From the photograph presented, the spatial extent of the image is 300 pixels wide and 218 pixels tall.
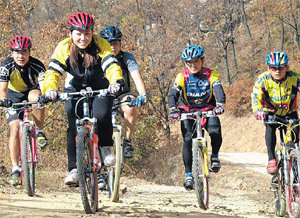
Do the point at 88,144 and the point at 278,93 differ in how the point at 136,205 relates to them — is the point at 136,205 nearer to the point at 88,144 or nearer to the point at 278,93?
the point at 88,144

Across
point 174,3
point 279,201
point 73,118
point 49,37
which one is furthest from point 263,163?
point 73,118

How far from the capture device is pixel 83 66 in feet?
21.0

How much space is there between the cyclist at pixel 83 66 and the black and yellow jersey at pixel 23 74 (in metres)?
2.19

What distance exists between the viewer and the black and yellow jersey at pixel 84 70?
6300 mm

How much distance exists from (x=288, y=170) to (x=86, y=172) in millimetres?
3094

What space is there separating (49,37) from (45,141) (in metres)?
16.2

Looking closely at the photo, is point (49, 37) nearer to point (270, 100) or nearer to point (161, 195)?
point (161, 195)

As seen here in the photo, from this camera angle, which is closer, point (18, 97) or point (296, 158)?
point (296, 158)

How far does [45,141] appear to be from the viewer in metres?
8.73

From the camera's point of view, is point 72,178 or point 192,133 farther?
point 192,133

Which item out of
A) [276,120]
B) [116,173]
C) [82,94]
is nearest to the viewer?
[82,94]

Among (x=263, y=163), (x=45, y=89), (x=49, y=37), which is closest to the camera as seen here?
(x=45, y=89)

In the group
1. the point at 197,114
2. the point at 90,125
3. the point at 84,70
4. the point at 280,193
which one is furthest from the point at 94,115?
the point at 280,193

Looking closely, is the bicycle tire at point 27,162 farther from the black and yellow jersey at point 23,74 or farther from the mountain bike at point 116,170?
A: the mountain bike at point 116,170
